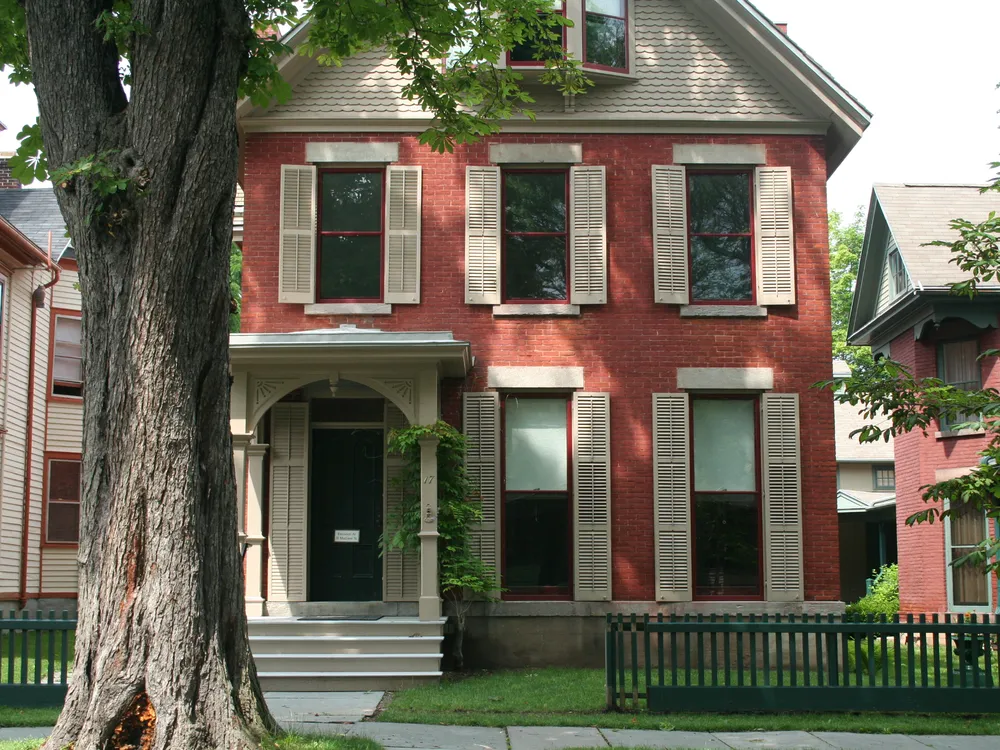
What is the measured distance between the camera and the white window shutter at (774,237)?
1499 centimetres

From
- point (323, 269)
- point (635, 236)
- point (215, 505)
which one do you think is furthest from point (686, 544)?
point (215, 505)

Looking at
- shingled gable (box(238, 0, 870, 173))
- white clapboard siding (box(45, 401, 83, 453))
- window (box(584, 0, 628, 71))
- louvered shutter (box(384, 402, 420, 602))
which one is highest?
window (box(584, 0, 628, 71))

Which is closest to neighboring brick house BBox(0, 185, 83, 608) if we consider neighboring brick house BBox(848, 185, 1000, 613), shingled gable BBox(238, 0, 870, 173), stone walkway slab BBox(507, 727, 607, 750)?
shingled gable BBox(238, 0, 870, 173)

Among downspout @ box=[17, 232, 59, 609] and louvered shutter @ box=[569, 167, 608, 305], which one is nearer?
louvered shutter @ box=[569, 167, 608, 305]

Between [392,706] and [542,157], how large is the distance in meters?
7.90

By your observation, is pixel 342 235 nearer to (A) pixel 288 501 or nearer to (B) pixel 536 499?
(A) pixel 288 501

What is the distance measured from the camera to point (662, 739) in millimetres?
9281

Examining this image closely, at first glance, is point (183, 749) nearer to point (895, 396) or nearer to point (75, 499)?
point (895, 396)

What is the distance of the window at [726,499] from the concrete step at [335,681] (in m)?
4.29

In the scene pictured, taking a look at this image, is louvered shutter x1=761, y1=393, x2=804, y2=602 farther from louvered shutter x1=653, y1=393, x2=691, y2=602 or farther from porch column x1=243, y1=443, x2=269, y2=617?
porch column x1=243, y1=443, x2=269, y2=617

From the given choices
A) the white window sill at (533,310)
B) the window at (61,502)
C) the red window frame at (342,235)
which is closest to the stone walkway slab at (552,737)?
the white window sill at (533,310)

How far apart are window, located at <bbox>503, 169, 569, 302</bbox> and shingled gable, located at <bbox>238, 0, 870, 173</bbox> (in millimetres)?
767

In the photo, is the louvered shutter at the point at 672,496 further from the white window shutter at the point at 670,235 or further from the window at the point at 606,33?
the window at the point at 606,33

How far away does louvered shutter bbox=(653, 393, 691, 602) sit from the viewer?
47.4ft
